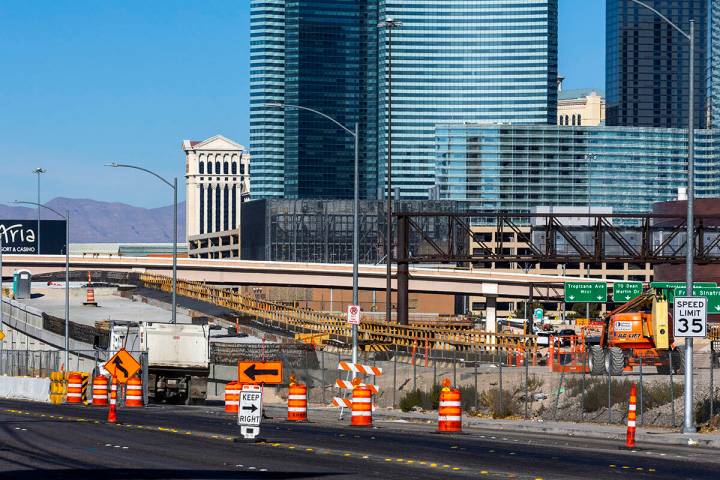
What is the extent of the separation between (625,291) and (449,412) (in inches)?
2179

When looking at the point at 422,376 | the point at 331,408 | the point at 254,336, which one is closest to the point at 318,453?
the point at 331,408

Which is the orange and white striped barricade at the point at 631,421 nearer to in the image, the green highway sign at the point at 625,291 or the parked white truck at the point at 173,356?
the parked white truck at the point at 173,356

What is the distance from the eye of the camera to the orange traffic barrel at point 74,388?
5134cm

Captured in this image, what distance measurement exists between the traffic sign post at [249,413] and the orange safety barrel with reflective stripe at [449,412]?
5.89 meters

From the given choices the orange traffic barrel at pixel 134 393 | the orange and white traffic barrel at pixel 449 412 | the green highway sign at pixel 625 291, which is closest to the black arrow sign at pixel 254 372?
the orange and white traffic barrel at pixel 449 412

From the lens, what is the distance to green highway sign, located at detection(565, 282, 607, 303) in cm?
9175

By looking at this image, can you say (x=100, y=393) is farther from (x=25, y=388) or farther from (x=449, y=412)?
(x=449, y=412)

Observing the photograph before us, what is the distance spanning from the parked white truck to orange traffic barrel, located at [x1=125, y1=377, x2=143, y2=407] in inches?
97.8

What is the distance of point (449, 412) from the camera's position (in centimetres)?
3606

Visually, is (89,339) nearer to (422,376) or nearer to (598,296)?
(422,376)

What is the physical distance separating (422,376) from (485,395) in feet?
37.4

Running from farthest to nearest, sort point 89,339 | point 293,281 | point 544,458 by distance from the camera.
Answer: point 293,281, point 89,339, point 544,458

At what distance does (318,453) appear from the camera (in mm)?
28266

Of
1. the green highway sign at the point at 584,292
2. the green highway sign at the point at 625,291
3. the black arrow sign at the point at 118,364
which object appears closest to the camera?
the black arrow sign at the point at 118,364
